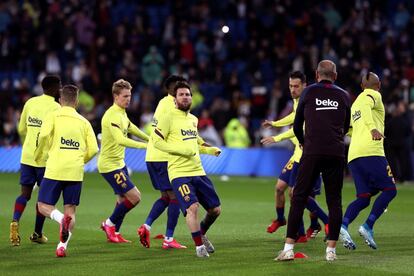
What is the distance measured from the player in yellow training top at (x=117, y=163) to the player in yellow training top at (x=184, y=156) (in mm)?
1462

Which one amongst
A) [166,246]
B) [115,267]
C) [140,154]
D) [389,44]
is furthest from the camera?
[389,44]

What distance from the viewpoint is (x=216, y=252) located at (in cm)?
1351

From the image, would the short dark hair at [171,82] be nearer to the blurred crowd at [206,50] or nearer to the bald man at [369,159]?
the bald man at [369,159]

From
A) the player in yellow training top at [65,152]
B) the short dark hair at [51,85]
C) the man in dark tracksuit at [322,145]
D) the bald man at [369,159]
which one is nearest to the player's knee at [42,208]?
the player in yellow training top at [65,152]

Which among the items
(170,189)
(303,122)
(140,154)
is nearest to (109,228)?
(170,189)

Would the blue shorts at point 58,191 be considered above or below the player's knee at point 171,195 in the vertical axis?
above

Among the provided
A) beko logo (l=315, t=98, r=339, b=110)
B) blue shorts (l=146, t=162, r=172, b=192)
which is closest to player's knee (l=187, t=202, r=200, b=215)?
blue shorts (l=146, t=162, r=172, b=192)

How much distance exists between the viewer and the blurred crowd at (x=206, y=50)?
32625 mm

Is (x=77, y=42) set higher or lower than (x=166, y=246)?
higher

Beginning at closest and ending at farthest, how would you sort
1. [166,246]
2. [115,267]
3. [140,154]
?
[115,267] < [166,246] < [140,154]

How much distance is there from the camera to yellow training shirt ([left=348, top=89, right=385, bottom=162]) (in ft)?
46.7

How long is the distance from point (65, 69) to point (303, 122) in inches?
872

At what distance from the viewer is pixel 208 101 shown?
34.2 meters

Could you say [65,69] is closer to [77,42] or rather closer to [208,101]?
[77,42]
